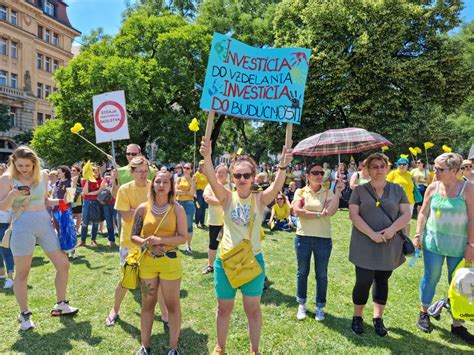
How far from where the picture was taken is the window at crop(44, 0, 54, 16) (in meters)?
43.7

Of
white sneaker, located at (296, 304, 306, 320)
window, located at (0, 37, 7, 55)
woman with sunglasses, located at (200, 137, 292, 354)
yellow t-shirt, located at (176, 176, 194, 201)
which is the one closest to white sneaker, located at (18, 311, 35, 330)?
woman with sunglasses, located at (200, 137, 292, 354)

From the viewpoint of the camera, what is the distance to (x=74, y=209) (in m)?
8.68

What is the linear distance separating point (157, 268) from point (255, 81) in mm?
2112

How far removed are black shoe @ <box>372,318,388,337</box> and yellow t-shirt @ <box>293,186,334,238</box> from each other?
1072mm

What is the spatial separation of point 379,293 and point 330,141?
2.11m

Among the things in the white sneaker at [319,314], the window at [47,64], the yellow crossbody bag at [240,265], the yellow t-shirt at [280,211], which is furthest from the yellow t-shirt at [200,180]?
the window at [47,64]

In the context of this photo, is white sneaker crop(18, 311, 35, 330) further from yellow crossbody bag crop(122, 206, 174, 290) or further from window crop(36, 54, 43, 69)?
window crop(36, 54, 43, 69)

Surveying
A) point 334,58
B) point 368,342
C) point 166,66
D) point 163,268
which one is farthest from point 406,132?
point 163,268

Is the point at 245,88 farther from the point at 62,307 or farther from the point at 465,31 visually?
the point at 465,31

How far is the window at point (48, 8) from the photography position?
43.7 meters

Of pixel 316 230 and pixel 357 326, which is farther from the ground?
pixel 316 230

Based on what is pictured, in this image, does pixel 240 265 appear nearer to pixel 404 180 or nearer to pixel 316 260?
pixel 316 260

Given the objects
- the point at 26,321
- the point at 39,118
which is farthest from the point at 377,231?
the point at 39,118

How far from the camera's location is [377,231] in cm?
375
